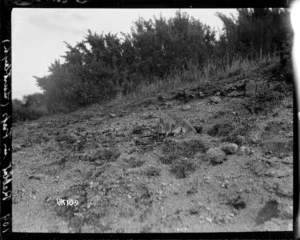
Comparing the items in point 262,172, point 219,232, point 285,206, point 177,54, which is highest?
point 177,54

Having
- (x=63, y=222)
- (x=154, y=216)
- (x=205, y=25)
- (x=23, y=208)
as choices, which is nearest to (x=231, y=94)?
(x=205, y=25)

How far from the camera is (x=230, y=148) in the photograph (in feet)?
11.9

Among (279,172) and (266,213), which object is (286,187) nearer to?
(279,172)

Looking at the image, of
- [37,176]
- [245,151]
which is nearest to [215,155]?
[245,151]

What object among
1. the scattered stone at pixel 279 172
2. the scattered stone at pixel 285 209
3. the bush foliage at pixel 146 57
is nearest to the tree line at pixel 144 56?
the bush foliage at pixel 146 57

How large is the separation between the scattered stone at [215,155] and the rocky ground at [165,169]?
0.01 metres

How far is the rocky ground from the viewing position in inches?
126

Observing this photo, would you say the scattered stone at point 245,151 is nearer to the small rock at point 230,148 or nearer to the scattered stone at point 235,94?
the small rock at point 230,148

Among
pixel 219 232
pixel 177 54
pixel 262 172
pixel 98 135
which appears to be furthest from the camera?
pixel 177 54

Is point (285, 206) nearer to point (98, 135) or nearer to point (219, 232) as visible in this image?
point (219, 232)

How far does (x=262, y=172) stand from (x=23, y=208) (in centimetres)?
245

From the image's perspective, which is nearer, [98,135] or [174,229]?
[174,229]

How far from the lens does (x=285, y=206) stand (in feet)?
10.3

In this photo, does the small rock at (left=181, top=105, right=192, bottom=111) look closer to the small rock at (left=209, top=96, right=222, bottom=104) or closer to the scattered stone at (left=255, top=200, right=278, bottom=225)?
the small rock at (left=209, top=96, right=222, bottom=104)
